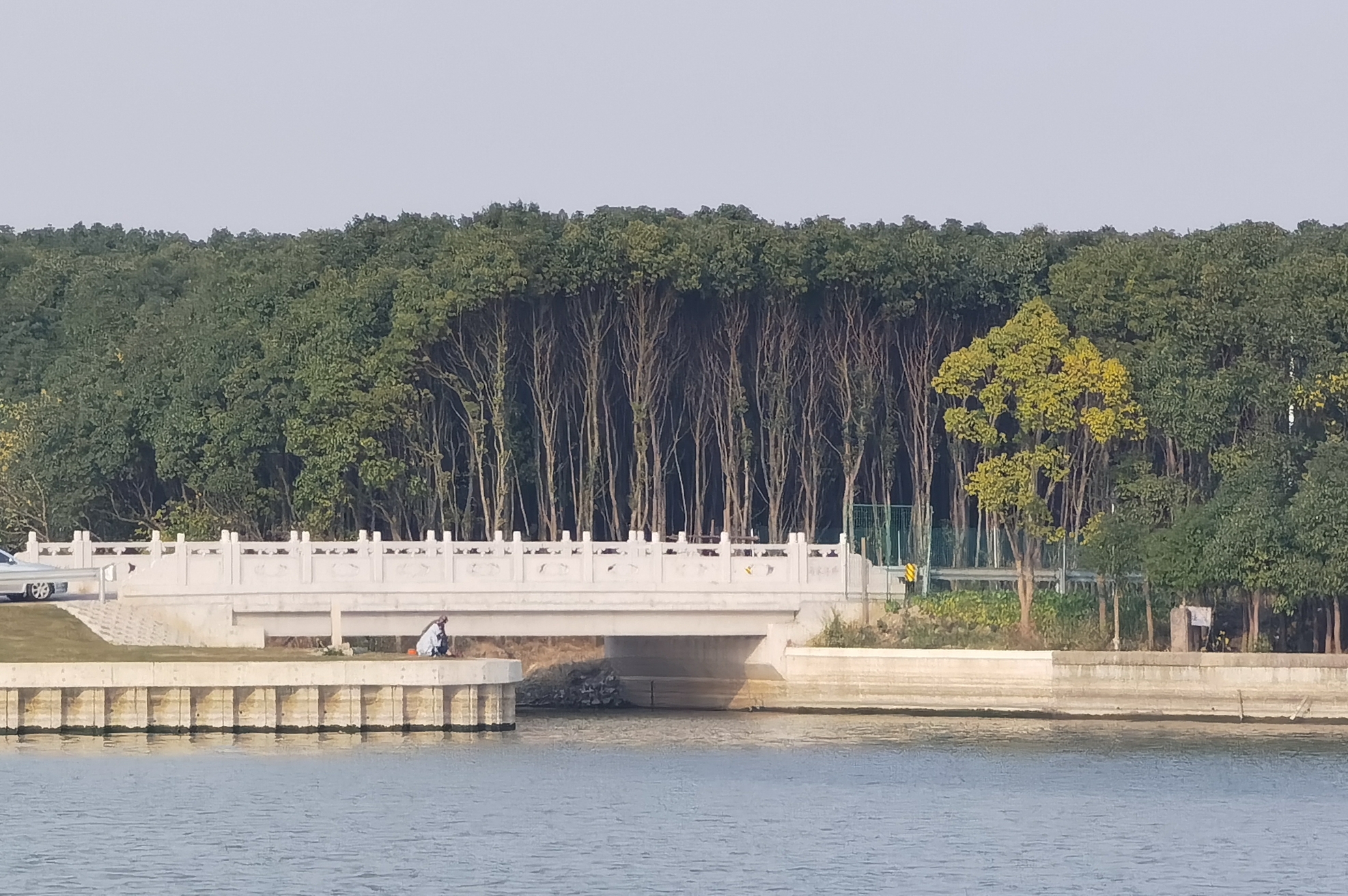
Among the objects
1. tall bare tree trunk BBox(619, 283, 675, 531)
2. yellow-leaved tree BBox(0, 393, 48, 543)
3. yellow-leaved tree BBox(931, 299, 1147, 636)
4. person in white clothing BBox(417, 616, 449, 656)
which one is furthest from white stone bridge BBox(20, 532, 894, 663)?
yellow-leaved tree BBox(0, 393, 48, 543)

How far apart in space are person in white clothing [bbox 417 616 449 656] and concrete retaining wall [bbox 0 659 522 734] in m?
2.43

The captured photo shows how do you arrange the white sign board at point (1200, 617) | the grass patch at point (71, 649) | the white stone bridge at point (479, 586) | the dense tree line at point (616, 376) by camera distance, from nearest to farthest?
the grass patch at point (71, 649) < the white stone bridge at point (479, 586) < the white sign board at point (1200, 617) < the dense tree line at point (616, 376)

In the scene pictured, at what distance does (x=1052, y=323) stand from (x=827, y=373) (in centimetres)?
1558

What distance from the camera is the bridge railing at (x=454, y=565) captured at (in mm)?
71688

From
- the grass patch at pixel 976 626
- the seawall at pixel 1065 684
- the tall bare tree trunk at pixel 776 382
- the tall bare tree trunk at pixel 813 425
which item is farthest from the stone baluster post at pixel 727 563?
the tall bare tree trunk at pixel 813 425

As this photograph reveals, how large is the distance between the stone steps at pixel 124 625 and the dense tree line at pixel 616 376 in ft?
70.0

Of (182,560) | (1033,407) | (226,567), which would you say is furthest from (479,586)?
(1033,407)

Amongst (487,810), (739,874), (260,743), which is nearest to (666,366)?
(260,743)

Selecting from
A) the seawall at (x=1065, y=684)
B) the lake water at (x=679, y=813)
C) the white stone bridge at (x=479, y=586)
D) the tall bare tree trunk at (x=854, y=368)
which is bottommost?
the lake water at (x=679, y=813)

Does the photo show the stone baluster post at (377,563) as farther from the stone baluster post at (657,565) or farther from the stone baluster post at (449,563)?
the stone baluster post at (657,565)

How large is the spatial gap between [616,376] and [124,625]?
34688mm

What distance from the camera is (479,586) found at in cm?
7388

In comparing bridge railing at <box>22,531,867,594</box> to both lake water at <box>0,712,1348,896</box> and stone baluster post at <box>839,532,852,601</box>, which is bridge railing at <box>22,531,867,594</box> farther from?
lake water at <box>0,712,1348,896</box>

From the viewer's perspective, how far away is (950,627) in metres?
79.1
